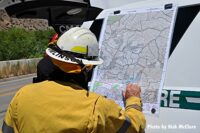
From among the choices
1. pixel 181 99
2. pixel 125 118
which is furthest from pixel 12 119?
pixel 181 99

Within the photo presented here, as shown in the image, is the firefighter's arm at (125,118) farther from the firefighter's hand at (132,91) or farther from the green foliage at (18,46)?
the green foliage at (18,46)

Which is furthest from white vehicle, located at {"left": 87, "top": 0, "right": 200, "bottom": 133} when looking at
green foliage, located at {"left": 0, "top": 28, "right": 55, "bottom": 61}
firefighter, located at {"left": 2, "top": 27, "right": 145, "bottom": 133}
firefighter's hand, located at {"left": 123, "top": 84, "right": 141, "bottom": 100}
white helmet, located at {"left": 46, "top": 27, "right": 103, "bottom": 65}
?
green foliage, located at {"left": 0, "top": 28, "right": 55, "bottom": 61}

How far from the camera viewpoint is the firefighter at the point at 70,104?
2568 millimetres

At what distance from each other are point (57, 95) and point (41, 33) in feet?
115

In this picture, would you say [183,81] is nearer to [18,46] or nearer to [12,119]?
[12,119]

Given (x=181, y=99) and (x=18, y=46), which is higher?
(x=181, y=99)

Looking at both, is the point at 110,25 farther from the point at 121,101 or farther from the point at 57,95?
the point at 57,95

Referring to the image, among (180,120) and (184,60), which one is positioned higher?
(184,60)

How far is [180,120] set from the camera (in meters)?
3.13

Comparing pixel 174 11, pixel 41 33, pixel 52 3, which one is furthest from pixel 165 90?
pixel 41 33

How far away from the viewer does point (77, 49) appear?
9.11 ft

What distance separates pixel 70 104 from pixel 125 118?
364 mm

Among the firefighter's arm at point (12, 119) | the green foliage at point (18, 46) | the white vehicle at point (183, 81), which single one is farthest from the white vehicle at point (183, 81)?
the green foliage at point (18, 46)

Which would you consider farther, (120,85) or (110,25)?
(110,25)
